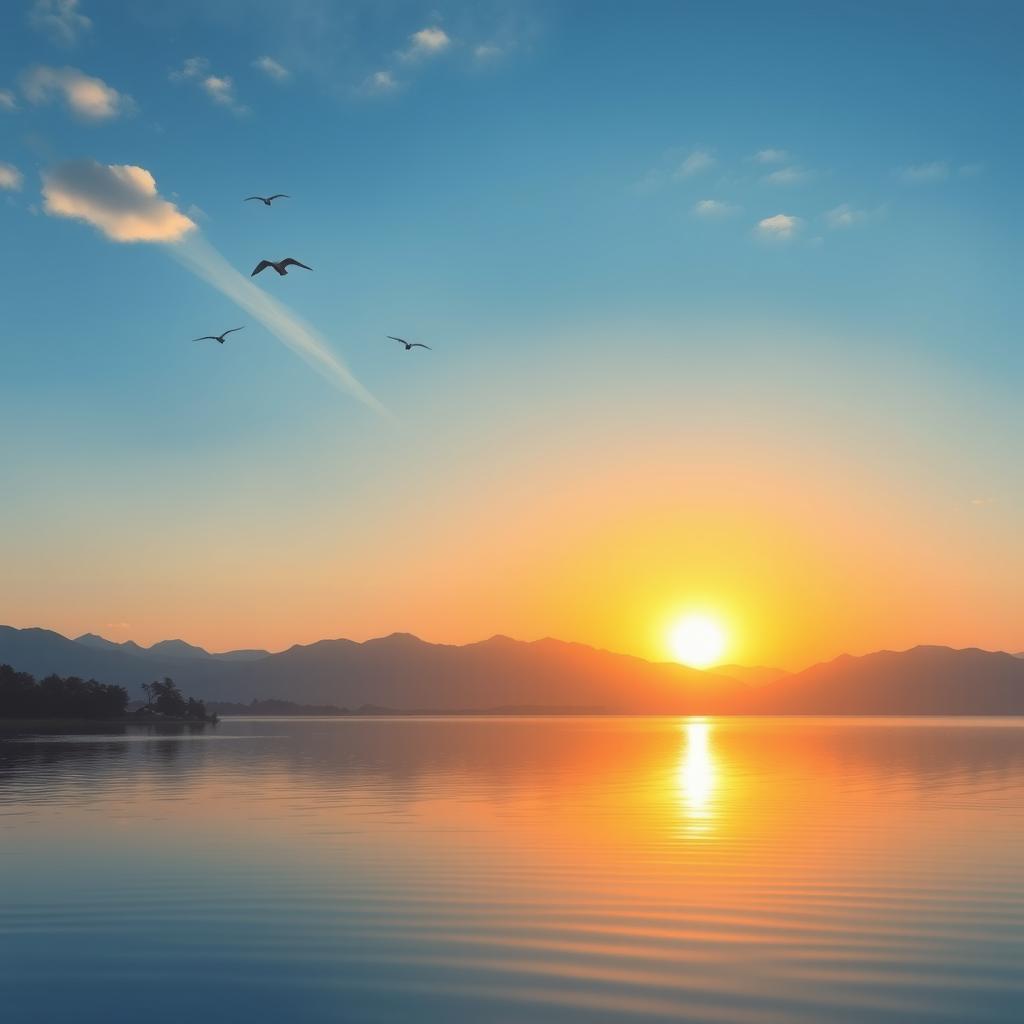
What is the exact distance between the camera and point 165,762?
348ft

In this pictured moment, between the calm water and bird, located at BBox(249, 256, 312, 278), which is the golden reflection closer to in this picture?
the calm water

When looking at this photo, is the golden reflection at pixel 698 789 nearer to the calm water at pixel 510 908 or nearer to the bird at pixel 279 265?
the calm water at pixel 510 908

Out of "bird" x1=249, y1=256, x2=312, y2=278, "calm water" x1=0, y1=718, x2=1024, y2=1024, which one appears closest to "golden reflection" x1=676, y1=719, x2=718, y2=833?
"calm water" x1=0, y1=718, x2=1024, y2=1024

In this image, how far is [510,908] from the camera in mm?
28984

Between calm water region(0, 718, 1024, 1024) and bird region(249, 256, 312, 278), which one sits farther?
bird region(249, 256, 312, 278)

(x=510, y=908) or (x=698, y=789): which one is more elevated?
(x=510, y=908)

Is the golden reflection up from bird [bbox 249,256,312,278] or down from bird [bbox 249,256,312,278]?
down

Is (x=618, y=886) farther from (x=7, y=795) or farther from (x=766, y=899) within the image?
(x=7, y=795)

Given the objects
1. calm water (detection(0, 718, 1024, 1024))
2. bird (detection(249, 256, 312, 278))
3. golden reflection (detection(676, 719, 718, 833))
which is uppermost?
bird (detection(249, 256, 312, 278))

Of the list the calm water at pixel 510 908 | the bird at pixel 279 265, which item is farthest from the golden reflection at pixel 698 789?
the bird at pixel 279 265

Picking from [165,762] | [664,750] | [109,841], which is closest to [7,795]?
[109,841]

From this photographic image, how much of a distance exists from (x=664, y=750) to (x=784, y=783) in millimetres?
69206

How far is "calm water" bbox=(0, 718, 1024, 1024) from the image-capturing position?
66.1ft

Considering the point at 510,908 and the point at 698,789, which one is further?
the point at 698,789
